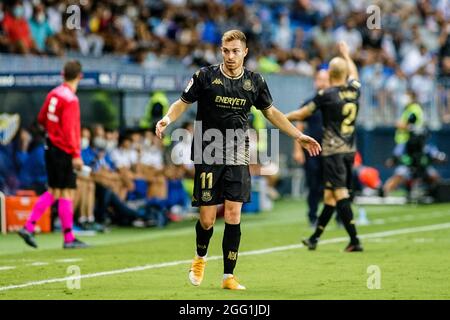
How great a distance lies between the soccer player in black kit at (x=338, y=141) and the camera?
14.1 meters

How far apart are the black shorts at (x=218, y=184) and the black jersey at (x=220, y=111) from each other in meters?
0.07

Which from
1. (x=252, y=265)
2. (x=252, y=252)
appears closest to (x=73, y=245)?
(x=252, y=252)

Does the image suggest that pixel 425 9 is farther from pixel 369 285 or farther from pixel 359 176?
pixel 369 285

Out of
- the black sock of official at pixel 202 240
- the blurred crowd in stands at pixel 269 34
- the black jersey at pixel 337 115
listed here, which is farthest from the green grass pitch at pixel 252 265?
the blurred crowd in stands at pixel 269 34

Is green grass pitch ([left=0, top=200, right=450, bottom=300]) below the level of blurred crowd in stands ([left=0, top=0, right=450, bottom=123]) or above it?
below

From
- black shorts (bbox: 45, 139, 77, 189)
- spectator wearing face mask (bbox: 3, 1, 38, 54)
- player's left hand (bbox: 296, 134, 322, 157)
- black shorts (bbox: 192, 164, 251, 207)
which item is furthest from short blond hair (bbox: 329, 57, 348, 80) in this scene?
spectator wearing face mask (bbox: 3, 1, 38, 54)

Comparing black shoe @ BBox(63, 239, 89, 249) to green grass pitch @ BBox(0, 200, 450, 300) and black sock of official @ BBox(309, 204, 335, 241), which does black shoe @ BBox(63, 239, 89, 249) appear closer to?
green grass pitch @ BBox(0, 200, 450, 300)

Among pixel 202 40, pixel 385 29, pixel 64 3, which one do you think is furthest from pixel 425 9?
pixel 64 3

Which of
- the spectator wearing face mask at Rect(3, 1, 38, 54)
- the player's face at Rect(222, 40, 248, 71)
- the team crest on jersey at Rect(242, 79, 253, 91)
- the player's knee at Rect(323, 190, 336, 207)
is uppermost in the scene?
the spectator wearing face mask at Rect(3, 1, 38, 54)

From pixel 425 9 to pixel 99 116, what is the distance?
1883cm

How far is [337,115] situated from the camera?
1425 centimetres

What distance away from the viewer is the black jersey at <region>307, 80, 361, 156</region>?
14.2 meters

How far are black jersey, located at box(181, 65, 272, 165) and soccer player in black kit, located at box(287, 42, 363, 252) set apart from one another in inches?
145

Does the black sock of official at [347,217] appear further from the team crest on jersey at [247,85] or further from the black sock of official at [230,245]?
Result: the team crest on jersey at [247,85]
